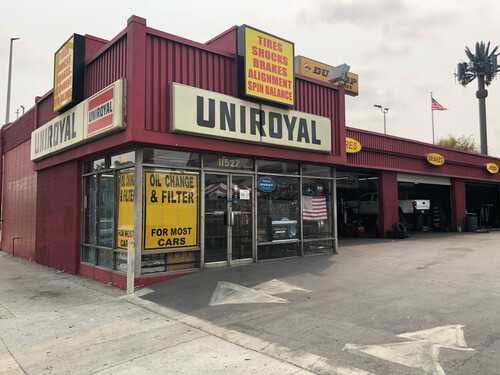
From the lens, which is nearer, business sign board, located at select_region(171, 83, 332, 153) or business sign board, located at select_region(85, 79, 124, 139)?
business sign board, located at select_region(85, 79, 124, 139)

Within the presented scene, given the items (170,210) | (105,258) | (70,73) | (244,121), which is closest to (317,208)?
(244,121)

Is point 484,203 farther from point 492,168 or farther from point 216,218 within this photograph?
point 216,218

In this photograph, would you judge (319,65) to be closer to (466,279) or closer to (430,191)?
(430,191)

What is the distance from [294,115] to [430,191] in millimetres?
17612

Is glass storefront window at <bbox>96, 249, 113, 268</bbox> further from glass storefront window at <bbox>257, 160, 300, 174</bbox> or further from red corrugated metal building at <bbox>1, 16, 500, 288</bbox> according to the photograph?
glass storefront window at <bbox>257, 160, 300, 174</bbox>

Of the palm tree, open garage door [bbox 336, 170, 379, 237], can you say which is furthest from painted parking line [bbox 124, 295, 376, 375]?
the palm tree

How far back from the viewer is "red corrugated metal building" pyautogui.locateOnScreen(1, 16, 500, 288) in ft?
26.9

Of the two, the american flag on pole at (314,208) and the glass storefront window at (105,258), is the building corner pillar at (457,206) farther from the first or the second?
the glass storefront window at (105,258)

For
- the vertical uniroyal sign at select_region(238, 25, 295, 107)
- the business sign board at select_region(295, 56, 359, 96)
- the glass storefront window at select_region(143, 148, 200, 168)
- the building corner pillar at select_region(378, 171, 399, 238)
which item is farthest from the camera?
the business sign board at select_region(295, 56, 359, 96)

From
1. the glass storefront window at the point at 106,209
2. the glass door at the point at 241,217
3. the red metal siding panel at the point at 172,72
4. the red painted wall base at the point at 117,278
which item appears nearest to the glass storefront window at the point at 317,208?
the glass door at the point at 241,217

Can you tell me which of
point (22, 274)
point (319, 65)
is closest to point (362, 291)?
point (22, 274)

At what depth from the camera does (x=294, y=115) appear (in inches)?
415

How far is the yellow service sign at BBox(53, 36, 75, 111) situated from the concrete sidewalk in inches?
210

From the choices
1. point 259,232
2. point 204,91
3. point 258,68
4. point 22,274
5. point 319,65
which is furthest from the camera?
point 319,65
